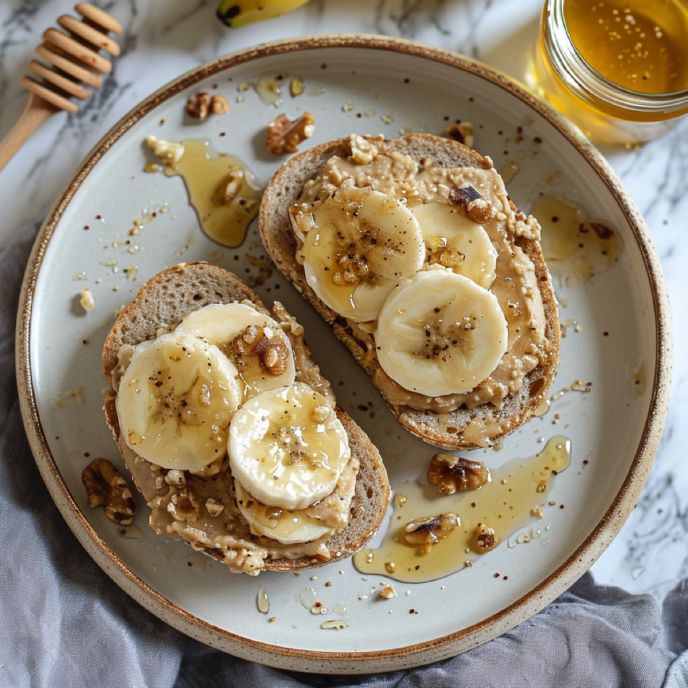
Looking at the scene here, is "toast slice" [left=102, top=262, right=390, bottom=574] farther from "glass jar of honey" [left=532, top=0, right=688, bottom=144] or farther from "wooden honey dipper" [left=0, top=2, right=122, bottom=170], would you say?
"glass jar of honey" [left=532, top=0, right=688, bottom=144]

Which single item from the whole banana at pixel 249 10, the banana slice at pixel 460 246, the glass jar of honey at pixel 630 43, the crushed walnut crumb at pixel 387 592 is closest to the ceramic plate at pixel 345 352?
the crushed walnut crumb at pixel 387 592

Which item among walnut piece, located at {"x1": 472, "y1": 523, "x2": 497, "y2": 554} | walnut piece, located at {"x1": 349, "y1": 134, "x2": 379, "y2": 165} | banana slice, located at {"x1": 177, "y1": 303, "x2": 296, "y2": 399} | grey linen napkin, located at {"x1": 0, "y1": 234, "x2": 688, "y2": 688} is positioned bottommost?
grey linen napkin, located at {"x1": 0, "y1": 234, "x2": 688, "y2": 688}

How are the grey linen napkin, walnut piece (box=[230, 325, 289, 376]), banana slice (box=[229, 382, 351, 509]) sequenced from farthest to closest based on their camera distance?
1. the grey linen napkin
2. walnut piece (box=[230, 325, 289, 376])
3. banana slice (box=[229, 382, 351, 509])

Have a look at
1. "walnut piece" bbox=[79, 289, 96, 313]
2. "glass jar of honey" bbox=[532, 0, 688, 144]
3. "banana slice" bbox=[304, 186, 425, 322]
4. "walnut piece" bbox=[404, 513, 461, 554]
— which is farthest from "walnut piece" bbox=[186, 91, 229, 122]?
"walnut piece" bbox=[404, 513, 461, 554]

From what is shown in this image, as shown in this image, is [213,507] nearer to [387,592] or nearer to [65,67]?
[387,592]

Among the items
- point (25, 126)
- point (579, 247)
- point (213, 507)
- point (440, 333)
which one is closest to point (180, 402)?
point (213, 507)

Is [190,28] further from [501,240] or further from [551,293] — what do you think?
[551,293]

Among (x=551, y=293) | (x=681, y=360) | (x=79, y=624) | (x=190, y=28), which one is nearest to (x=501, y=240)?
(x=551, y=293)

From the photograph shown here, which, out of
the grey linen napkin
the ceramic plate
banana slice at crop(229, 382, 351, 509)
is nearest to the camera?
banana slice at crop(229, 382, 351, 509)
